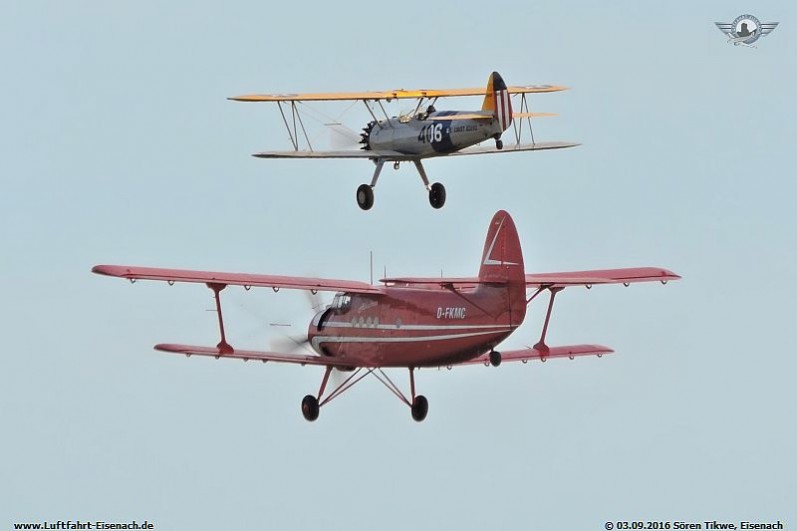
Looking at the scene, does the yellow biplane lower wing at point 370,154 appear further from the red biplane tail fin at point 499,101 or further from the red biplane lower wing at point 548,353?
the red biplane lower wing at point 548,353

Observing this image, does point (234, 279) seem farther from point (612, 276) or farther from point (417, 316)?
point (612, 276)

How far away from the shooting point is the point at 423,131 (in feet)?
192

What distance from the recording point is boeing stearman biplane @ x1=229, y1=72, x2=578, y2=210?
56.7 m

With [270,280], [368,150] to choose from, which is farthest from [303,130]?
[270,280]

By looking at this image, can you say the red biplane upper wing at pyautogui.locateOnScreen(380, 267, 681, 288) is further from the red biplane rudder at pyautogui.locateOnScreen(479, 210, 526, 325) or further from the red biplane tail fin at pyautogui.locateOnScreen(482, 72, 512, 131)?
the red biplane tail fin at pyautogui.locateOnScreen(482, 72, 512, 131)

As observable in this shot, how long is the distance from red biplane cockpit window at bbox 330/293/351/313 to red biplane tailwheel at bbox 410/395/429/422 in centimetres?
244

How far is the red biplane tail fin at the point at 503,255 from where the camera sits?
53.7 meters

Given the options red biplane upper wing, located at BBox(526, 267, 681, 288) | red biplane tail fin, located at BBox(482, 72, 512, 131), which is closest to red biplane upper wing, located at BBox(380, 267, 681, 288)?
red biplane upper wing, located at BBox(526, 267, 681, 288)

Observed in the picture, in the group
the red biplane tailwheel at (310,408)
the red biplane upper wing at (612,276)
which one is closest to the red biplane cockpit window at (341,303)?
the red biplane tailwheel at (310,408)

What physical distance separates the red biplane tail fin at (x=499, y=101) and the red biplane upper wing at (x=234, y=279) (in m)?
4.13

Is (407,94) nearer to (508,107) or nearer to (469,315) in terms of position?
(508,107)

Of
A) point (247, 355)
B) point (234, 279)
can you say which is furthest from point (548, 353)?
point (234, 279)

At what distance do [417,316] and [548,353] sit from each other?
3.97 m

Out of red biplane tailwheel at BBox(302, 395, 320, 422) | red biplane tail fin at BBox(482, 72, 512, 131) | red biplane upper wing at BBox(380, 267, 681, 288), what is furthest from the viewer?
red biplane tailwheel at BBox(302, 395, 320, 422)
